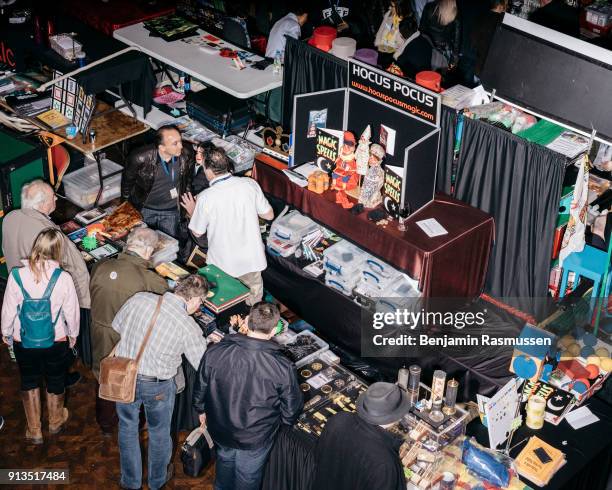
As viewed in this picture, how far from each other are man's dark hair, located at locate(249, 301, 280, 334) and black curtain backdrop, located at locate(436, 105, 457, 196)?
293 centimetres

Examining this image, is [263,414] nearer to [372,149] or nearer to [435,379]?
[435,379]

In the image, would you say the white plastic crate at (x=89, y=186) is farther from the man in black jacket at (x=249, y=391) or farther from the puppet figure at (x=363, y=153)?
the man in black jacket at (x=249, y=391)

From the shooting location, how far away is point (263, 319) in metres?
5.34

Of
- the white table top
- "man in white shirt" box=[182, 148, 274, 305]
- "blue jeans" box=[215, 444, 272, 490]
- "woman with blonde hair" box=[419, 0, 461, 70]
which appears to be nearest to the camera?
"blue jeans" box=[215, 444, 272, 490]

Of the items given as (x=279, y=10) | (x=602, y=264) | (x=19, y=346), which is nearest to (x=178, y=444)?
(x=19, y=346)

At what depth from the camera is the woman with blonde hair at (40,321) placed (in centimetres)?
629

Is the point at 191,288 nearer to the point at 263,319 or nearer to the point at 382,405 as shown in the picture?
the point at 263,319

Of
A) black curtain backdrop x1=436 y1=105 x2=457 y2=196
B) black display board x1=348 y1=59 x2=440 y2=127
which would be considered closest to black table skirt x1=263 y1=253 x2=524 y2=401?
black curtain backdrop x1=436 y1=105 x2=457 y2=196

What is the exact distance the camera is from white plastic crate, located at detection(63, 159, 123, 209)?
8977 millimetres

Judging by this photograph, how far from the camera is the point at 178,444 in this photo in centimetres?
683

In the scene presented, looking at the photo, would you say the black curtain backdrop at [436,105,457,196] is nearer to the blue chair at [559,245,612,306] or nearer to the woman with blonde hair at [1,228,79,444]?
the blue chair at [559,245,612,306]

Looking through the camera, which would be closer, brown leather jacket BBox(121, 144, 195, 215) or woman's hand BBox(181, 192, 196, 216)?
brown leather jacket BBox(121, 144, 195, 215)

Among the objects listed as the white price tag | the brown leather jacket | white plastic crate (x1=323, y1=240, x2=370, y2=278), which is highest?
the brown leather jacket

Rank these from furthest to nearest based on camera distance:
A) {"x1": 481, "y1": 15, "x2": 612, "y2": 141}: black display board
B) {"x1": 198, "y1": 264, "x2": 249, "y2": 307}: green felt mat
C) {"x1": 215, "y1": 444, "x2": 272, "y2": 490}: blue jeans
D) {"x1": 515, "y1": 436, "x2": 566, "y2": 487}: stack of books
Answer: {"x1": 481, "y1": 15, "x2": 612, "y2": 141}: black display board
{"x1": 198, "y1": 264, "x2": 249, "y2": 307}: green felt mat
{"x1": 215, "y1": 444, "x2": 272, "y2": 490}: blue jeans
{"x1": 515, "y1": 436, "x2": 566, "y2": 487}: stack of books
